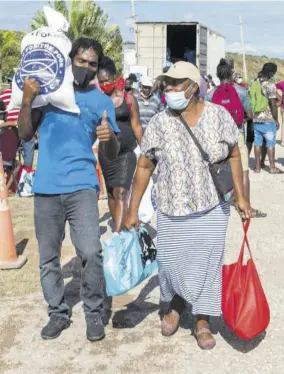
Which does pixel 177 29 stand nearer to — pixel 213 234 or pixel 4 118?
pixel 4 118

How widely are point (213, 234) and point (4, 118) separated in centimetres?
547

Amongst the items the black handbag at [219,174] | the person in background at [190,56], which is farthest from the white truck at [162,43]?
the black handbag at [219,174]

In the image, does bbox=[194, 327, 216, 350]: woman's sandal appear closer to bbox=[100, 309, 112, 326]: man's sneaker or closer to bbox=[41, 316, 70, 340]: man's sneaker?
bbox=[100, 309, 112, 326]: man's sneaker

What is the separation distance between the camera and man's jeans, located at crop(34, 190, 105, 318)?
407 cm

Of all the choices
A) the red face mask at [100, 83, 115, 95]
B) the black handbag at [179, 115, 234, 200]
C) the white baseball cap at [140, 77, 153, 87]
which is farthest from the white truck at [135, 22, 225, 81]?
the black handbag at [179, 115, 234, 200]

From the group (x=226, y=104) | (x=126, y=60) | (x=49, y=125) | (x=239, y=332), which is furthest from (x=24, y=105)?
(x=126, y=60)

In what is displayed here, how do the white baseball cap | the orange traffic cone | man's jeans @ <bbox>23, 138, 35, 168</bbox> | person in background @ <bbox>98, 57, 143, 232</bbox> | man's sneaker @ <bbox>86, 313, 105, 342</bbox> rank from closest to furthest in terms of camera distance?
man's sneaker @ <bbox>86, 313, 105, 342</bbox>, person in background @ <bbox>98, 57, 143, 232</bbox>, the orange traffic cone, the white baseball cap, man's jeans @ <bbox>23, 138, 35, 168</bbox>

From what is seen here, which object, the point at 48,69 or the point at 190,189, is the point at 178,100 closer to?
the point at 190,189

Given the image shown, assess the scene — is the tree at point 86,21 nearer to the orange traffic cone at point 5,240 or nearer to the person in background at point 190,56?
the person in background at point 190,56

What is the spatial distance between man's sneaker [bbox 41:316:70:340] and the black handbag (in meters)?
1.40

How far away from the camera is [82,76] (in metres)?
4.09

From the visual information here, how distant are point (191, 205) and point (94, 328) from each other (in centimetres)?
107

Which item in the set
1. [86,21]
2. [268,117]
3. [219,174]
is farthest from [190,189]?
[86,21]

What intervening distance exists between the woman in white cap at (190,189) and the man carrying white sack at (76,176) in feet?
1.04
